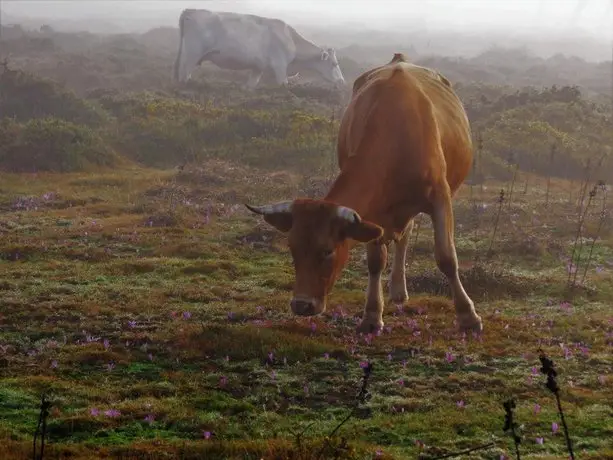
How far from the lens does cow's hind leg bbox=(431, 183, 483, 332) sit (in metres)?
8.77

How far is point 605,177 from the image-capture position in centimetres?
2534

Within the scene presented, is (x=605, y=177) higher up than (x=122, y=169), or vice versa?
(x=605, y=177)

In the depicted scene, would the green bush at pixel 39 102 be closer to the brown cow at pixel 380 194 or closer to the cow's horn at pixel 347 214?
the brown cow at pixel 380 194

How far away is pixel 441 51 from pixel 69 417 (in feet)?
358

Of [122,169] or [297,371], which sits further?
[122,169]

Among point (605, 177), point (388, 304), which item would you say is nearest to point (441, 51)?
point (605, 177)

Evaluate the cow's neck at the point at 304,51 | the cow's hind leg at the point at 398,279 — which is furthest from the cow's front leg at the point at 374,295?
the cow's neck at the point at 304,51

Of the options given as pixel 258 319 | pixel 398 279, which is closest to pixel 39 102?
pixel 398 279

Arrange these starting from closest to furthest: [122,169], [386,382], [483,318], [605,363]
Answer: [386,382], [605,363], [483,318], [122,169]

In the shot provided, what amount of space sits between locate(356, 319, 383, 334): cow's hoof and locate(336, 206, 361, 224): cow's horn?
7.64 ft

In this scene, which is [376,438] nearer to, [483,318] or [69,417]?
[69,417]

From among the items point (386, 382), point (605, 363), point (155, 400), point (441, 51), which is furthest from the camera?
point (441, 51)

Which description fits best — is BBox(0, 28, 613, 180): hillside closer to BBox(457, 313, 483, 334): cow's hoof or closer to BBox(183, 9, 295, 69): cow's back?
BBox(183, 9, 295, 69): cow's back

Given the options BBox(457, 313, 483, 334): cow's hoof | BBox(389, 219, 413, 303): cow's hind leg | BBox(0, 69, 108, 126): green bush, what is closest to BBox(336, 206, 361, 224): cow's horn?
BBox(457, 313, 483, 334): cow's hoof
